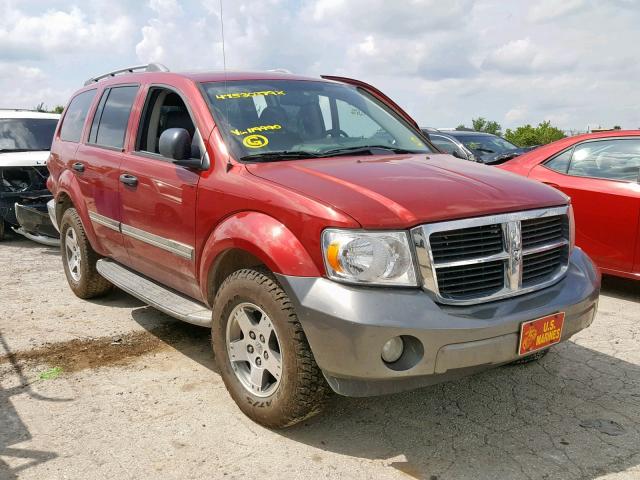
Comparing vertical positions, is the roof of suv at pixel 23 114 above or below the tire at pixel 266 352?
above

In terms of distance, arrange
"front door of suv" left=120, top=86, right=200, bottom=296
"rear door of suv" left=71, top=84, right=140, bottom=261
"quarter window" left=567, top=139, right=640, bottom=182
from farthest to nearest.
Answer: "quarter window" left=567, top=139, right=640, bottom=182
"rear door of suv" left=71, top=84, right=140, bottom=261
"front door of suv" left=120, top=86, right=200, bottom=296

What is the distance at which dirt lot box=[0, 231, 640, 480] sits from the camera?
2911 millimetres

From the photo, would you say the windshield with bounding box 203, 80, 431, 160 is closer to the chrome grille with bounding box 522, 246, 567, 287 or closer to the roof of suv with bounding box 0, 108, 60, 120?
the chrome grille with bounding box 522, 246, 567, 287

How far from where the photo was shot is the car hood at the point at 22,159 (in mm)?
8633

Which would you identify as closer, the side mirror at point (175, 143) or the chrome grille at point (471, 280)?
the chrome grille at point (471, 280)

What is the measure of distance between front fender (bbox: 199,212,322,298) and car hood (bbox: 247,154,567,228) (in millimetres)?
228

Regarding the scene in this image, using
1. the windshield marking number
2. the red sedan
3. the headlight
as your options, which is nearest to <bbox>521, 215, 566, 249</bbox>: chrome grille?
the headlight

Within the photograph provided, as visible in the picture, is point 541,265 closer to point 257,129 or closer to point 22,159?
point 257,129

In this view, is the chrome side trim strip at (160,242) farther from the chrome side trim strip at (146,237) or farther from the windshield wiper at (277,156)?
the windshield wiper at (277,156)

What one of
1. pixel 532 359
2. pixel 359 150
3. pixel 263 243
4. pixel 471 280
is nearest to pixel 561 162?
pixel 532 359

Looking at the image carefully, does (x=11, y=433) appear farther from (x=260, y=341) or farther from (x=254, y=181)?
(x=254, y=181)

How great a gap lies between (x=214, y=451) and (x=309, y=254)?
3.59 ft

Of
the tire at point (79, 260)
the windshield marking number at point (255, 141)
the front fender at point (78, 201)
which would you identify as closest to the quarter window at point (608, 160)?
the windshield marking number at point (255, 141)

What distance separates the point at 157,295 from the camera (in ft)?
13.6
